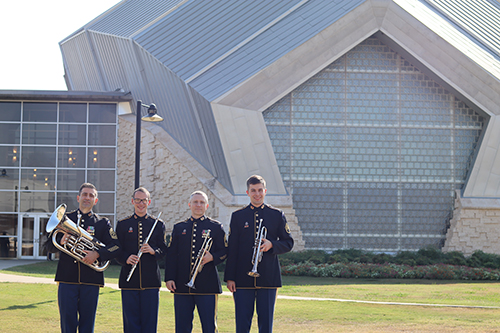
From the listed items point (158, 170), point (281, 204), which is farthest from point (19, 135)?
point (281, 204)

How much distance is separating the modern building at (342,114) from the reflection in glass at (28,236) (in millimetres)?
6978

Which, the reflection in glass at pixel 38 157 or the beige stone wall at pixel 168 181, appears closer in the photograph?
the beige stone wall at pixel 168 181

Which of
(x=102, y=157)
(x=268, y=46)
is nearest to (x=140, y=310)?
(x=268, y=46)

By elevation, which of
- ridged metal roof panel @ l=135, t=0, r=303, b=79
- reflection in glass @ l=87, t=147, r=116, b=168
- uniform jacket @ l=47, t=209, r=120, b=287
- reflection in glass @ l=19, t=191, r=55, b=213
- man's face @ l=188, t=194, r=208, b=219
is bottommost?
uniform jacket @ l=47, t=209, r=120, b=287

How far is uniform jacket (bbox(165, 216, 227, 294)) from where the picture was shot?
6.52 meters

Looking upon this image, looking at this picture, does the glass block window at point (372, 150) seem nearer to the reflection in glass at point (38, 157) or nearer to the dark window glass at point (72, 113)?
the dark window glass at point (72, 113)

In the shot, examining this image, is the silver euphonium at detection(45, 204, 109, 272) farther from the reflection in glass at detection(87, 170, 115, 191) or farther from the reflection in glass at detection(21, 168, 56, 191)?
the reflection in glass at detection(21, 168, 56, 191)

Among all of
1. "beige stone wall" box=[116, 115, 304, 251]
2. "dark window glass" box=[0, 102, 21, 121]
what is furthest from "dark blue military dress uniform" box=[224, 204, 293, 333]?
"dark window glass" box=[0, 102, 21, 121]

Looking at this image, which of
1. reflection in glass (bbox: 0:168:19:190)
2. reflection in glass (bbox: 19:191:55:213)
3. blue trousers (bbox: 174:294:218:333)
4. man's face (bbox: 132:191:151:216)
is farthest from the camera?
reflection in glass (bbox: 19:191:55:213)

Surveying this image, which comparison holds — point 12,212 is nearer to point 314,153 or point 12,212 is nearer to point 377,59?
point 314,153

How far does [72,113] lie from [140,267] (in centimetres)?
2033

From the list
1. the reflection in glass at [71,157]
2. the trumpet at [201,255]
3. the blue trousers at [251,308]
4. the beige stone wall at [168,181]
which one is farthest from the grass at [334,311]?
the reflection in glass at [71,157]

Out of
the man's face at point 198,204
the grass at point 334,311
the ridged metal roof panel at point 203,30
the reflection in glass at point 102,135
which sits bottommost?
the grass at point 334,311

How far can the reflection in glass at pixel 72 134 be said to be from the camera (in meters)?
25.1
